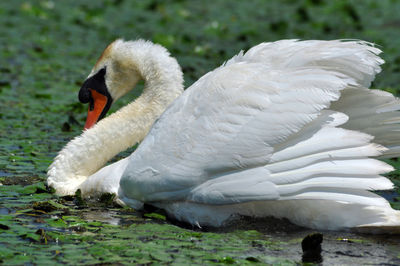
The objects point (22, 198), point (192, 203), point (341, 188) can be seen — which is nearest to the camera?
point (341, 188)

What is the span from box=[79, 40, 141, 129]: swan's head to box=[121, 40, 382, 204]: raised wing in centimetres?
141

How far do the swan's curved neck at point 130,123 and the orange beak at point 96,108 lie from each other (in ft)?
1.50

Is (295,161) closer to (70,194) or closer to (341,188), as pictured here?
(341,188)

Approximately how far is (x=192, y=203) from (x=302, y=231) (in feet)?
2.95

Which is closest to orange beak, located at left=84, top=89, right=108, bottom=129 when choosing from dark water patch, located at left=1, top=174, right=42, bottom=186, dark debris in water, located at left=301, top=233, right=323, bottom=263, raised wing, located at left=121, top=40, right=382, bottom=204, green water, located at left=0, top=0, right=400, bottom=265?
green water, located at left=0, top=0, right=400, bottom=265

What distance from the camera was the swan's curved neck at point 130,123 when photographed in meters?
7.51

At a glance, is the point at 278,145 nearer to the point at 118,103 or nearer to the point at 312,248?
the point at 312,248

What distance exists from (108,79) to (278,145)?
2542 mm

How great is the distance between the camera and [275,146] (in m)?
6.11

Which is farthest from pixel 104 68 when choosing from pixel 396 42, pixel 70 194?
pixel 396 42

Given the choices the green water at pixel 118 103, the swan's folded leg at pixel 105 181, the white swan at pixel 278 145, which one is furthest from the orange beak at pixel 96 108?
the white swan at pixel 278 145

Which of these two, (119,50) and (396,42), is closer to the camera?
(119,50)

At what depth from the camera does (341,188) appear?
595 cm

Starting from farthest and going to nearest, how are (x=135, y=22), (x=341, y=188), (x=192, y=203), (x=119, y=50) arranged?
1. (x=135, y=22)
2. (x=119, y=50)
3. (x=192, y=203)
4. (x=341, y=188)
